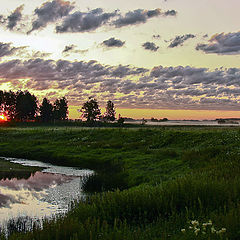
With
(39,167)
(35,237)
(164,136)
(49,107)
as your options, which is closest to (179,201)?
(35,237)

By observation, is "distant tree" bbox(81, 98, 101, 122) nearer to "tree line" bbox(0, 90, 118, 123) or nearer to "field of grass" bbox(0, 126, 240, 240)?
"tree line" bbox(0, 90, 118, 123)

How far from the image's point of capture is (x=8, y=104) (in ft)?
453

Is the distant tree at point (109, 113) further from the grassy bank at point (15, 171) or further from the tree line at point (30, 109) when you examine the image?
the grassy bank at point (15, 171)

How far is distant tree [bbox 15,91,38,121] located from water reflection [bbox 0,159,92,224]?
117 metres

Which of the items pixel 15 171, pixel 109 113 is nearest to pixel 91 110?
pixel 109 113

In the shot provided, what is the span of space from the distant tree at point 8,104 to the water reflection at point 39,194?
117 m

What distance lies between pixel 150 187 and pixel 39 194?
28.4ft

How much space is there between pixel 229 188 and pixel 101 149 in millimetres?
26712

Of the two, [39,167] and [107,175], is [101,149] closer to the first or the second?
[39,167]

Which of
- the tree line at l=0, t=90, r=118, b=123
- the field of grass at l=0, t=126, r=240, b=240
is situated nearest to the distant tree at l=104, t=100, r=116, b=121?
the tree line at l=0, t=90, r=118, b=123

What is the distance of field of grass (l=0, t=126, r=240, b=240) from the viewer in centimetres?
737

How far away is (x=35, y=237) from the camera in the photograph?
755 centimetres

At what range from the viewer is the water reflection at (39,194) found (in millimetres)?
14617

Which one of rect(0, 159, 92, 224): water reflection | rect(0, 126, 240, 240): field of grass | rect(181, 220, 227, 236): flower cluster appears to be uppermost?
rect(181, 220, 227, 236): flower cluster
